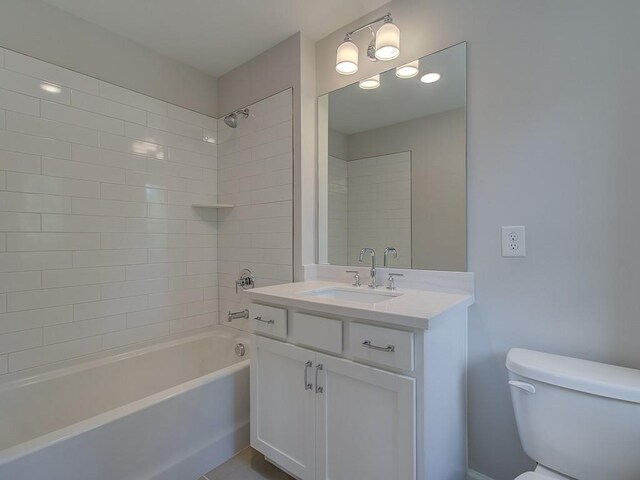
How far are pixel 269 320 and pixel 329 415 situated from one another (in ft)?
1.59

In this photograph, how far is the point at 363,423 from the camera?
3.95 ft

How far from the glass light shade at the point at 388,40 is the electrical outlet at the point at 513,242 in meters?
→ 1.01

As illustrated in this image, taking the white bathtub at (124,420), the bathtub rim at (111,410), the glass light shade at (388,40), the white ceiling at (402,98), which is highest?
the glass light shade at (388,40)

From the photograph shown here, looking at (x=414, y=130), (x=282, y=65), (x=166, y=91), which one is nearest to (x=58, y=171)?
(x=166, y=91)

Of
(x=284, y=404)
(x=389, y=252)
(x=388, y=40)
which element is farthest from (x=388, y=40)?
(x=284, y=404)

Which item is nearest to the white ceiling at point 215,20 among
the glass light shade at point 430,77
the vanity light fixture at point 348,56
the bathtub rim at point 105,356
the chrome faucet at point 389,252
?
the vanity light fixture at point 348,56

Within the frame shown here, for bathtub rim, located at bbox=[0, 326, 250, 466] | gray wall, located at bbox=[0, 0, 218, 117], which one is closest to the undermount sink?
bathtub rim, located at bbox=[0, 326, 250, 466]

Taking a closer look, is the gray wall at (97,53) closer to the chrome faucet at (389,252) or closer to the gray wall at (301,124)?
the gray wall at (301,124)

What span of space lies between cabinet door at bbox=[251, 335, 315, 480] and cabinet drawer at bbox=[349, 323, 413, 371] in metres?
0.24

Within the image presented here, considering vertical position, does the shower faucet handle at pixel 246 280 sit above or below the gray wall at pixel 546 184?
below

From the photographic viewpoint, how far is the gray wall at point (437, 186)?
1.49m

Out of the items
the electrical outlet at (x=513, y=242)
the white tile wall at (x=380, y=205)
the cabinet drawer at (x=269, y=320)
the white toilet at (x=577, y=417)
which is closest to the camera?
the white toilet at (x=577, y=417)

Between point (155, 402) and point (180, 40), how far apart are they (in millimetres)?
2118

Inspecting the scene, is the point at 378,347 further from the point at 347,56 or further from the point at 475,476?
the point at 347,56
